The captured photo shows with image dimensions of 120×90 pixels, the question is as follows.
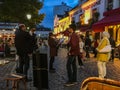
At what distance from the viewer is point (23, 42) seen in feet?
42.4

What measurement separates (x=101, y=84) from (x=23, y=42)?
7.26 metres

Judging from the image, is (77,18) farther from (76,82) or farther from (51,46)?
(76,82)

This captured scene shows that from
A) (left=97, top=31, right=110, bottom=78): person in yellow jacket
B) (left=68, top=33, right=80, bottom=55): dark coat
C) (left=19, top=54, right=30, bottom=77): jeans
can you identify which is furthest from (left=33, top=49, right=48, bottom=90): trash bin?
(left=97, top=31, right=110, bottom=78): person in yellow jacket

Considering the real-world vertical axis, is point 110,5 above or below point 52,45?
above

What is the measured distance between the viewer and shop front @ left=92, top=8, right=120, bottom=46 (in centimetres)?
2593

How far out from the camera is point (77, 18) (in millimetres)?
56812

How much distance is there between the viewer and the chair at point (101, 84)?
575 cm

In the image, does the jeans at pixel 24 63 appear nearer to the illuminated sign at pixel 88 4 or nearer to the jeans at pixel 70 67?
the jeans at pixel 70 67

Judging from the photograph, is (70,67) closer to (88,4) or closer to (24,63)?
(24,63)

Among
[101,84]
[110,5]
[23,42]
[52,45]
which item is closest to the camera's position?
[101,84]

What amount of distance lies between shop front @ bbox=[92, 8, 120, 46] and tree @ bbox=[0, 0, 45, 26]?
8683 millimetres

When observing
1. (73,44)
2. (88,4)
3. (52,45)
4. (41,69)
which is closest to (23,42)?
(73,44)

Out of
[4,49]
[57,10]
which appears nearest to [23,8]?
[4,49]

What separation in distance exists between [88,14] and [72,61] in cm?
3477
